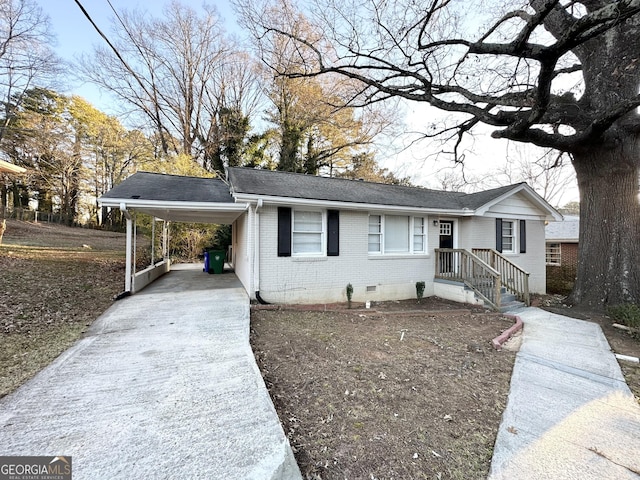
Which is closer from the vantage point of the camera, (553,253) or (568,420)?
(568,420)

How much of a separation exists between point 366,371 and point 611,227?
8023 mm

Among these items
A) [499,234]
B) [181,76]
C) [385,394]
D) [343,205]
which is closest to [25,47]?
[181,76]

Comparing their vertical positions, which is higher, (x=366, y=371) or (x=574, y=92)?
(x=574, y=92)

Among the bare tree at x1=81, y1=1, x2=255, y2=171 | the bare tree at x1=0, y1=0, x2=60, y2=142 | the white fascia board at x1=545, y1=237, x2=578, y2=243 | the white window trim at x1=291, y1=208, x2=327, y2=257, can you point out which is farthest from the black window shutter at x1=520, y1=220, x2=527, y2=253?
the bare tree at x1=0, y1=0, x2=60, y2=142

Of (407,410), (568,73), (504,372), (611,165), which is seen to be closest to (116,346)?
(407,410)

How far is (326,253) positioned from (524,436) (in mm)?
5803

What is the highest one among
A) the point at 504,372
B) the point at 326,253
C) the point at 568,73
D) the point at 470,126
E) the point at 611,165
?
the point at 568,73

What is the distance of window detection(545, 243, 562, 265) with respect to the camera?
57.0ft

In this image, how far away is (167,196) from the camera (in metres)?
6.89

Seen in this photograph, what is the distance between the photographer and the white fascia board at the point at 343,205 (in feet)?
22.2

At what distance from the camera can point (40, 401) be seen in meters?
2.75

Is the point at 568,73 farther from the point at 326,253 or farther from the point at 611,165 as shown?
the point at 326,253

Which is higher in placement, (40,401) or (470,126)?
(470,126)

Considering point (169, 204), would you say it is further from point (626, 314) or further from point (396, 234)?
point (626, 314)
